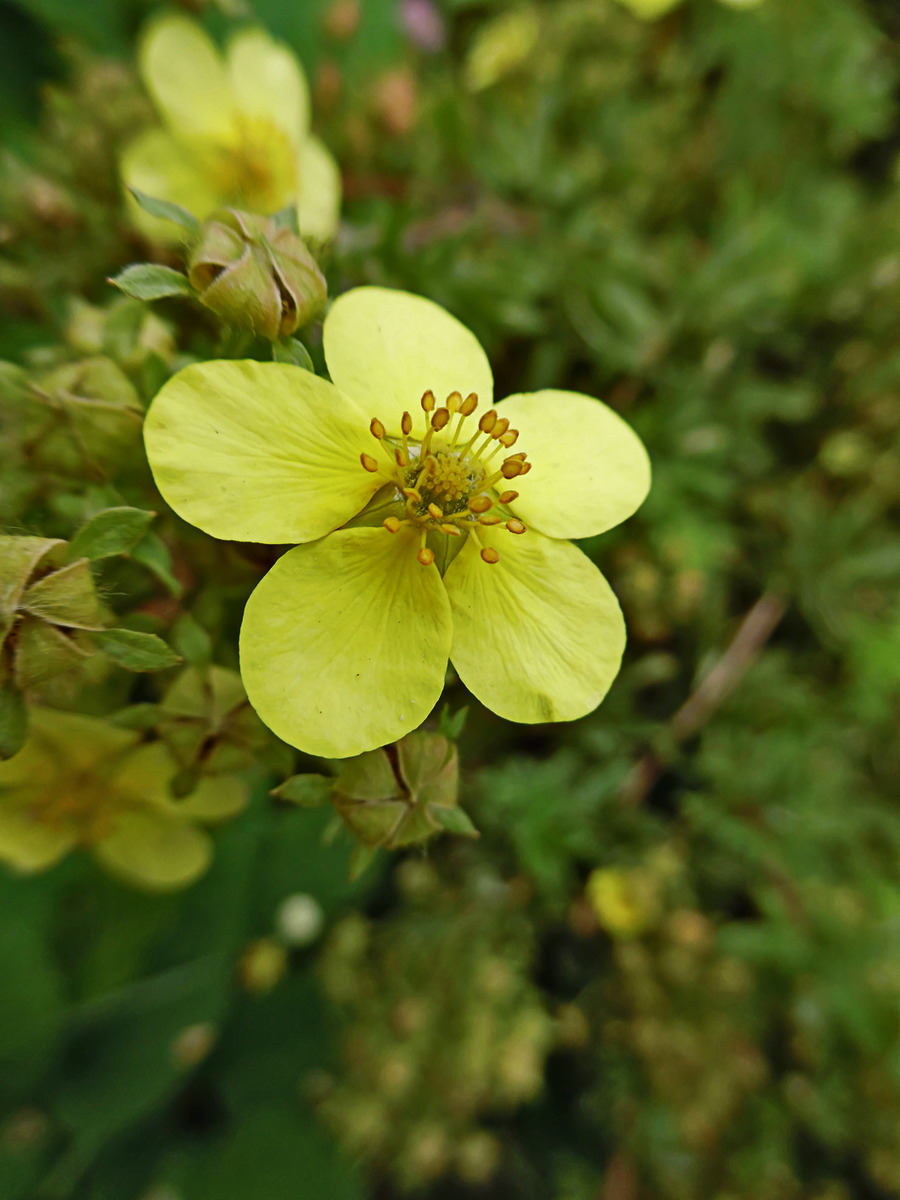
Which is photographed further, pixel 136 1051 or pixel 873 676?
pixel 873 676

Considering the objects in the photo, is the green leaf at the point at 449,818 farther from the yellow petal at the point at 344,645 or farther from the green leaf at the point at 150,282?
the green leaf at the point at 150,282

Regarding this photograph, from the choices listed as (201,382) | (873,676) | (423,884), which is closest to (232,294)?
(201,382)

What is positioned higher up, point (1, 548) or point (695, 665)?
point (1, 548)

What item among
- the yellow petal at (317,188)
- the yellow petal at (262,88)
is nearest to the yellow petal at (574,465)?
the yellow petal at (317,188)

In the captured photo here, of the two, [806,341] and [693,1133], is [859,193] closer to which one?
[806,341]

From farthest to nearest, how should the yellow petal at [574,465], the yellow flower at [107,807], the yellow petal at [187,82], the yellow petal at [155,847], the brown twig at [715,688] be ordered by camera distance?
the brown twig at [715,688], the yellow petal at [187,82], the yellow petal at [155,847], the yellow flower at [107,807], the yellow petal at [574,465]


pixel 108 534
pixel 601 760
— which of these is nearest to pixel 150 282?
pixel 108 534
